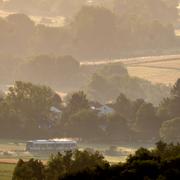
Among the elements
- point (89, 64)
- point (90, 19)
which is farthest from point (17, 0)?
point (89, 64)

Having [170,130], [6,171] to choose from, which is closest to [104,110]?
[170,130]

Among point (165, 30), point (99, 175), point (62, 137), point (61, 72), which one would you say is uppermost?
point (165, 30)

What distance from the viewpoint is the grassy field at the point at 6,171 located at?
35.7 meters

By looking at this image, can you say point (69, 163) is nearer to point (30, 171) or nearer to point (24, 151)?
point (30, 171)

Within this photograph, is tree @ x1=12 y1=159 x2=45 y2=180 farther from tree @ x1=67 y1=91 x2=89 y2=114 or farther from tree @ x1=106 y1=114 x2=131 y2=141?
tree @ x1=67 y1=91 x2=89 y2=114

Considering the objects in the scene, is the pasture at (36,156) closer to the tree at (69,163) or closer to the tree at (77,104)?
the tree at (77,104)

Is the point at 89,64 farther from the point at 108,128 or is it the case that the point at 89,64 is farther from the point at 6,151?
the point at 6,151

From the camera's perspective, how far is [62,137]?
186 feet

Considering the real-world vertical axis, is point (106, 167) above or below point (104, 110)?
below

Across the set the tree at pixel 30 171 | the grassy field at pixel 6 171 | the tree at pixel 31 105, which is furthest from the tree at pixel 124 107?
the tree at pixel 30 171

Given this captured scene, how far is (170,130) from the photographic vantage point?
55250 mm

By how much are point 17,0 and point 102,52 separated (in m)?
30.7

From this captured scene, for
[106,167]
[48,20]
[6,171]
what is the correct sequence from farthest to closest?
[48,20]
[6,171]
[106,167]

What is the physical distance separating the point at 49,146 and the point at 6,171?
50.5 feet
